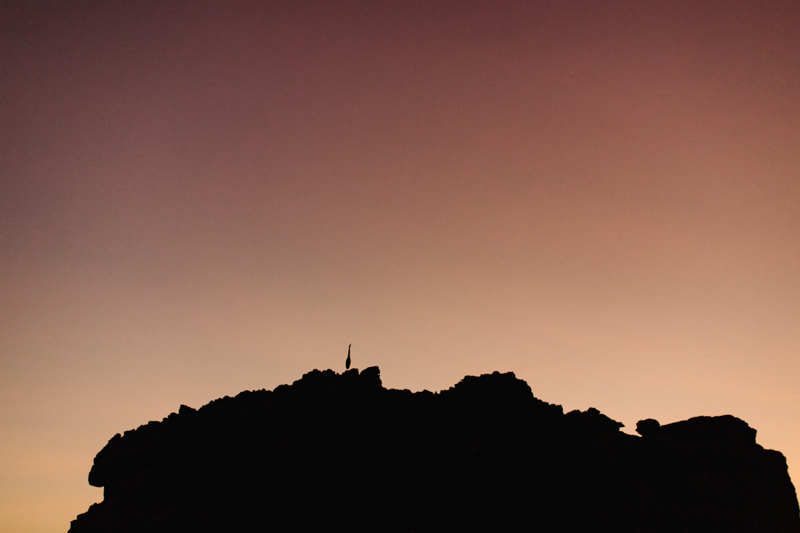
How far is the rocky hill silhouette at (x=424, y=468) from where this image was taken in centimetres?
3719

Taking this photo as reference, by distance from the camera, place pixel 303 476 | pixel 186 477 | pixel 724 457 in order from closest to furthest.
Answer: pixel 303 476, pixel 186 477, pixel 724 457

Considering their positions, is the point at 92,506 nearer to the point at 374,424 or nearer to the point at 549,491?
the point at 374,424

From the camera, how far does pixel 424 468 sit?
1570 inches

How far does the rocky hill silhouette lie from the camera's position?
3719cm

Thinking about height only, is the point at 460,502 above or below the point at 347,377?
below

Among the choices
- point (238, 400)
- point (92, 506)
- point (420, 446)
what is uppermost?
point (238, 400)

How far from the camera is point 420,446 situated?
41.1 metres

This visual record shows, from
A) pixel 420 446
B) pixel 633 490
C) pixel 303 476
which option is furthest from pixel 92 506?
pixel 633 490

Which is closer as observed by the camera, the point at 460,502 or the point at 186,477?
the point at 460,502

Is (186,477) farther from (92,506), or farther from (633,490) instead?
(633,490)

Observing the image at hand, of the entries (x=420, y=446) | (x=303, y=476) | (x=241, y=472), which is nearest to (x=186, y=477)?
(x=241, y=472)

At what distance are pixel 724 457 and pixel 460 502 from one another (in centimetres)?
2004

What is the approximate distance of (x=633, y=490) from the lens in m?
41.8

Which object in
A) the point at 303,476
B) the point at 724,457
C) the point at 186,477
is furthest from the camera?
the point at 724,457
